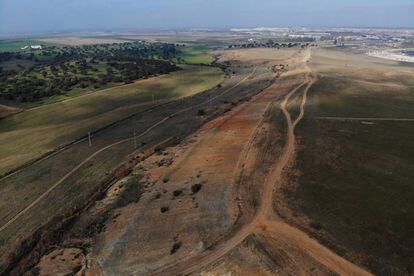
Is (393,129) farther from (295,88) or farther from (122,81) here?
(122,81)

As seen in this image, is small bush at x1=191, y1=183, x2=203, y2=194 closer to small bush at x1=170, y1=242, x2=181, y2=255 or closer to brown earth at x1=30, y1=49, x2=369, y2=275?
brown earth at x1=30, y1=49, x2=369, y2=275

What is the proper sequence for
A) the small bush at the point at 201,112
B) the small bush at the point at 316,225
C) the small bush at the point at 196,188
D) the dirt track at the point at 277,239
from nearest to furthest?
the dirt track at the point at 277,239, the small bush at the point at 316,225, the small bush at the point at 196,188, the small bush at the point at 201,112

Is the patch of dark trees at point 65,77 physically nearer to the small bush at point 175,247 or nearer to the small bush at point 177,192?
the small bush at point 177,192

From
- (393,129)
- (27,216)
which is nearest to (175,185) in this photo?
(27,216)

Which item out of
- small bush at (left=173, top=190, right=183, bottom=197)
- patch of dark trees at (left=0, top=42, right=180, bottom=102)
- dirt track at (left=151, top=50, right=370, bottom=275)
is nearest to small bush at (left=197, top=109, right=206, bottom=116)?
small bush at (left=173, top=190, right=183, bottom=197)

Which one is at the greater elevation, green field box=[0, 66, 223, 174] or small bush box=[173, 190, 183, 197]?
small bush box=[173, 190, 183, 197]

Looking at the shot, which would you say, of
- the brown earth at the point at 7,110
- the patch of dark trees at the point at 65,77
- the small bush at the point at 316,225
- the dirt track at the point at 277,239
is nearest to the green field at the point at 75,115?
the brown earth at the point at 7,110
